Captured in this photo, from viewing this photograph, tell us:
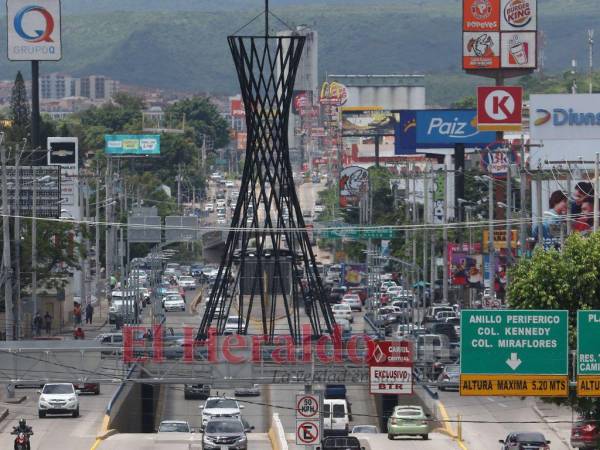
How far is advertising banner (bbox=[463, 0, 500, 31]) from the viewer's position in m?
133

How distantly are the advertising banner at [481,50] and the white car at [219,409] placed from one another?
65.7 meters

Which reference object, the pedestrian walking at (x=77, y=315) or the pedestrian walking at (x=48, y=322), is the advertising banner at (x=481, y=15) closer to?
the pedestrian walking at (x=77, y=315)

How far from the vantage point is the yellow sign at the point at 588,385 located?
4741cm

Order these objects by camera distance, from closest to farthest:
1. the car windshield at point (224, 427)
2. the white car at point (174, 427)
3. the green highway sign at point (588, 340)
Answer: the green highway sign at point (588, 340) → the car windshield at point (224, 427) → the white car at point (174, 427)

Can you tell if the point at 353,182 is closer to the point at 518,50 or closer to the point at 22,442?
the point at 518,50

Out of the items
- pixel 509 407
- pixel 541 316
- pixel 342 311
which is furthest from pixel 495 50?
pixel 541 316

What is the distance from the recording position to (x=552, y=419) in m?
72.8

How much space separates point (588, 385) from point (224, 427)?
18139 mm

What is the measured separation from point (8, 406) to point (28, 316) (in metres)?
26.2

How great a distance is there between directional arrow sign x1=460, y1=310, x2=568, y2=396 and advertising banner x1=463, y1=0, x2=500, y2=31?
8737cm

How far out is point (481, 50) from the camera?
134m

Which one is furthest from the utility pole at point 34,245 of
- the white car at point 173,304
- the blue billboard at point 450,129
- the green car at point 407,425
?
the blue billboard at point 450,129

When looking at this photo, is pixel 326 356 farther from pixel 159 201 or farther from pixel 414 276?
pixel 159 201

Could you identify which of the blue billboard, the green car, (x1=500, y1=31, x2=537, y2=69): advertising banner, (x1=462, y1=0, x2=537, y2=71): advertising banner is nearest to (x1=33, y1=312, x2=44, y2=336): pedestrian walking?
the green car
